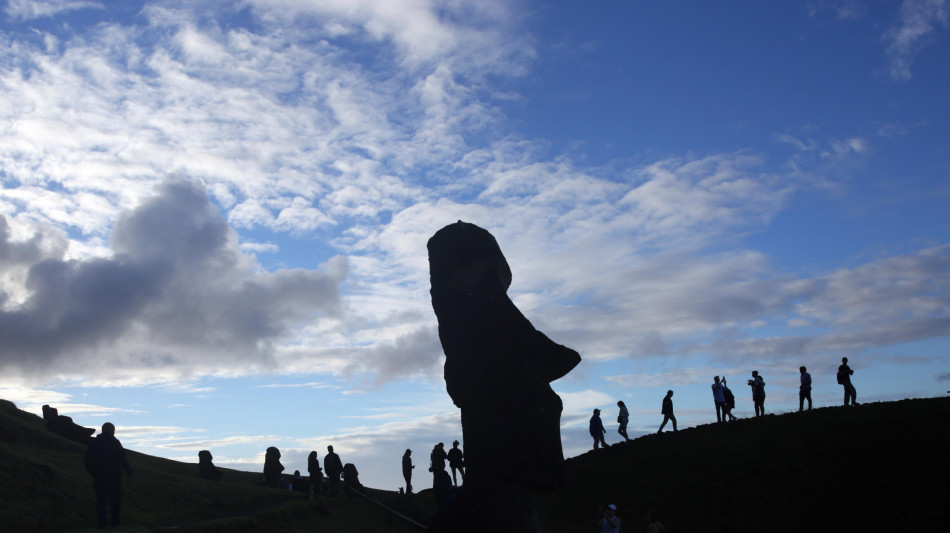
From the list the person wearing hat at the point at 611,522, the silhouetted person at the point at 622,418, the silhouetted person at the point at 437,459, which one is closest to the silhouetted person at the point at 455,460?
the silhouetted person at the point at 437,459

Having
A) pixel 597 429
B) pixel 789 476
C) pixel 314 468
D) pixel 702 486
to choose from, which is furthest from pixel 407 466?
pixel 789 476

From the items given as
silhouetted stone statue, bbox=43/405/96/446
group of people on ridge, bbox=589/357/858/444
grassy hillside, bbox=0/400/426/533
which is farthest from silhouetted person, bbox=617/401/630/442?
silhouetted stone statue, bbox=43/405/96/446

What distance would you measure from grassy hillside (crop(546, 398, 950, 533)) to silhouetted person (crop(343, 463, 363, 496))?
392 inches

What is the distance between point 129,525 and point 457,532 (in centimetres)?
793

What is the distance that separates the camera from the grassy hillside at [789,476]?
23375 millimetres

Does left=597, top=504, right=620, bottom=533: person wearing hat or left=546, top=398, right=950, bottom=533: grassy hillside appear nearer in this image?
left=597, top=504, right=620, bottom=533: person wearing hat

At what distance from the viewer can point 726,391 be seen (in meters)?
32.1

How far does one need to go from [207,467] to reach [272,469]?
10.3 feet

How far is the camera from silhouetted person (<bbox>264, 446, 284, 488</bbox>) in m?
37.1

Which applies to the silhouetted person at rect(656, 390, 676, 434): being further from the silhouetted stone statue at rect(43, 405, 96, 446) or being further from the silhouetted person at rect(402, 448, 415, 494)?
the silhouetted stone statue at rect(43, 405, 96, 446)

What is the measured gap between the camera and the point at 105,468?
1631cm

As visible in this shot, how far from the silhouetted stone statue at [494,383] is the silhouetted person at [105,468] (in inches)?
297

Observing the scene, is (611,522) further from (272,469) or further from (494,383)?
(272,469)

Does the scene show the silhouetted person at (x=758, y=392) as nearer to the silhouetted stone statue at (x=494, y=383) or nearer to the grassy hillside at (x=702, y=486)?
the grassy hillside at (x=702, y=486)
